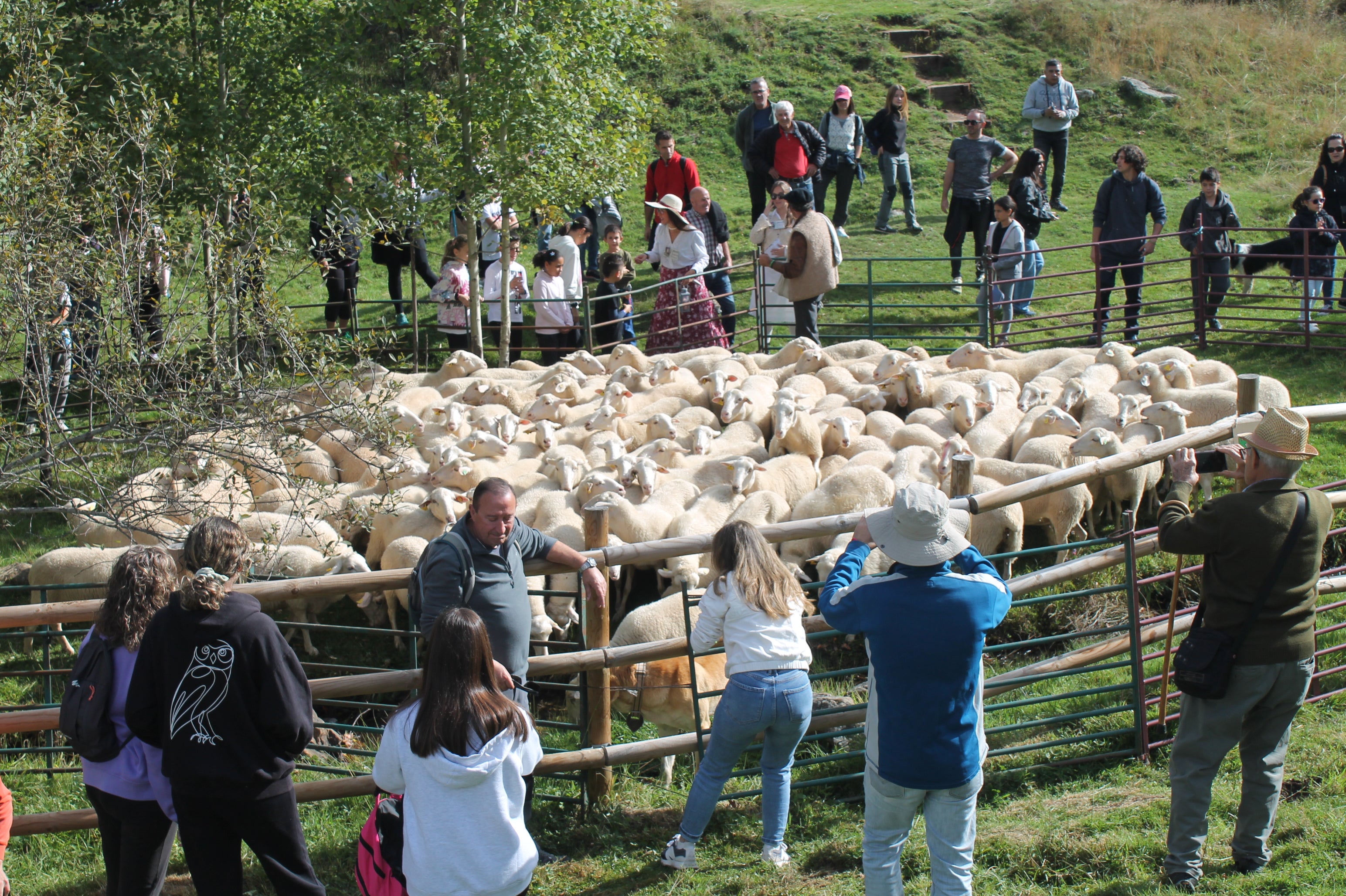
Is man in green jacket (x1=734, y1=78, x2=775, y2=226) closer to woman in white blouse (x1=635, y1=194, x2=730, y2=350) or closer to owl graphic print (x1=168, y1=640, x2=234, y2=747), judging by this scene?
woman in white blouse (x1=635, y1=194, x2=730, y2=350)

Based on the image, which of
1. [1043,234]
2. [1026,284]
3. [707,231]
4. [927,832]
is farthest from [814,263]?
[927,832]

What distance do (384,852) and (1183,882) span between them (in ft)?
9.81

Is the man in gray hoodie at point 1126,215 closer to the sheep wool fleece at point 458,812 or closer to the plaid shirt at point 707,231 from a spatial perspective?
the plaid shirt at point 707,231

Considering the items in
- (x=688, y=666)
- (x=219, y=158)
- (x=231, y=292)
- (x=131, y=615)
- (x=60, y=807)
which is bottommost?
(x=60, y=807)

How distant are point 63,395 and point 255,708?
6.85 meters

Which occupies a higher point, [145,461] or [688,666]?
[145,461]

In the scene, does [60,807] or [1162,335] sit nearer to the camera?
[60,807]

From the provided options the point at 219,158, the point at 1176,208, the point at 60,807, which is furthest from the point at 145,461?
the point at 1176,208

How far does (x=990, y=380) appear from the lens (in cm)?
1105

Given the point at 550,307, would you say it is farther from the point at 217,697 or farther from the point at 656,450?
the point at 217,697

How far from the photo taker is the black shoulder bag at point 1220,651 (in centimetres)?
454

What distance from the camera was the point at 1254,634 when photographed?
4598 mm

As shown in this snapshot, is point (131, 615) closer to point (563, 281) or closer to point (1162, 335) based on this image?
point (563, 281)

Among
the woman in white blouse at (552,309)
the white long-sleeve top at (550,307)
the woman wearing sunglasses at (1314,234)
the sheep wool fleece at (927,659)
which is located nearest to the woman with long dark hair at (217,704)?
the sheep wool fleece at (927,659)
